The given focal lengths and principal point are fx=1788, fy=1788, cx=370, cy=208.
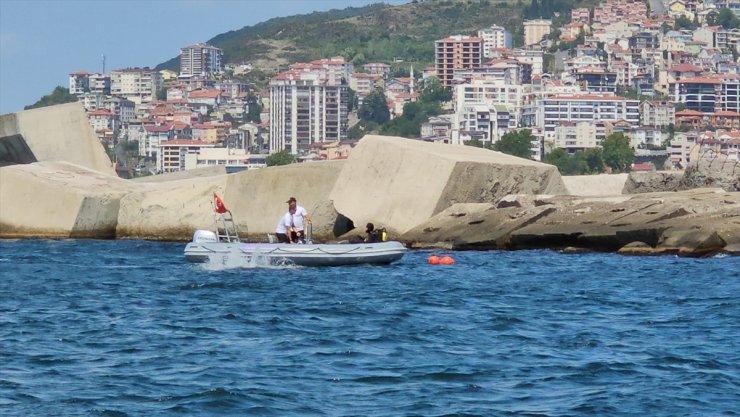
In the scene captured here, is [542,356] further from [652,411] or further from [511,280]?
[511,280]

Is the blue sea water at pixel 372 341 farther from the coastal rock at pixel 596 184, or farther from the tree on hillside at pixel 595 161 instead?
the tree on hillside at pixel 595 161

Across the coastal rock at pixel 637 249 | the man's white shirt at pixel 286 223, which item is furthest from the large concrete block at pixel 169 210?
the man's white shirt at pixel 286 223

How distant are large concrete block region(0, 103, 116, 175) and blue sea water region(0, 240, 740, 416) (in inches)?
657

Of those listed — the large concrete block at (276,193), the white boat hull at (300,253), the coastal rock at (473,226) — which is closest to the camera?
the white boat hull at (300,253)

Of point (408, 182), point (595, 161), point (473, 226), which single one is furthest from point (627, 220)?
point (595, 161)

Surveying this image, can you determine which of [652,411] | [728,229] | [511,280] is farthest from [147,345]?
[728,229]

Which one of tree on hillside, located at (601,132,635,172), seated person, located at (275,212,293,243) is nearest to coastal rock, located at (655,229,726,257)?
seated person, located at (275,212,293,243)

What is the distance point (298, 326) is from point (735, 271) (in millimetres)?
11189

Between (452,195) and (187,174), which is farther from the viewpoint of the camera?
(187,174)

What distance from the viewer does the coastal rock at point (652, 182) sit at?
145 feet

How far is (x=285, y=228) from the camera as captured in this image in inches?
1208

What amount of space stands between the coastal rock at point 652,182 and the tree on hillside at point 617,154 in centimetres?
9367

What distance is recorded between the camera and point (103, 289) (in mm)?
27078

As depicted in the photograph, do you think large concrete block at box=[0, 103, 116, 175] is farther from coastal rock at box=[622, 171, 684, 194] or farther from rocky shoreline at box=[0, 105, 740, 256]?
coastal rock at box=[622, 171, 684, 194]
